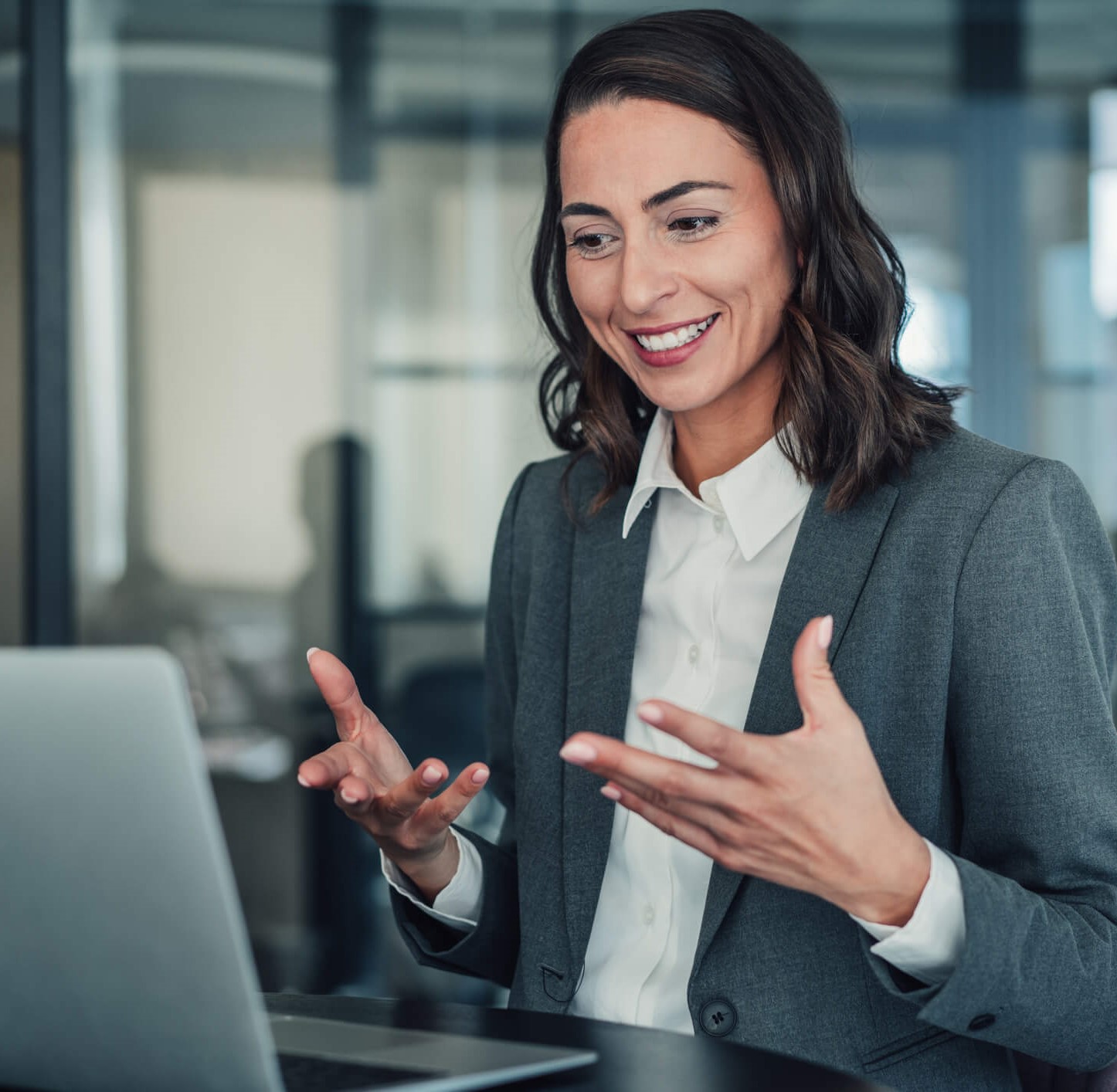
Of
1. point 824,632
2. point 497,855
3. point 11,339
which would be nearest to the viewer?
point 824,632

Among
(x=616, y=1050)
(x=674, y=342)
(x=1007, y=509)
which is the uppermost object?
(x=674, y=342)

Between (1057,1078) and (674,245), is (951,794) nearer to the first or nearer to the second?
(1057,1078)

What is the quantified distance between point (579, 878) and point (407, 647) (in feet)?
5.58

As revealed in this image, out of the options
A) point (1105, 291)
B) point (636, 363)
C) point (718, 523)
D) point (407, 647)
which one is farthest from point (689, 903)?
point (1105, 291)

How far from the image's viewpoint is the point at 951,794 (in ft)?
3.92

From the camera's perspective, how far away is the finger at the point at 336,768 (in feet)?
3.59

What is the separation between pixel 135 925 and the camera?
628 mm

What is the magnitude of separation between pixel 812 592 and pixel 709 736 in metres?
0.44

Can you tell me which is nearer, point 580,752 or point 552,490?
point 580,752

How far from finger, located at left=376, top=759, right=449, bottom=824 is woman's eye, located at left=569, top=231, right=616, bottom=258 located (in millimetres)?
547

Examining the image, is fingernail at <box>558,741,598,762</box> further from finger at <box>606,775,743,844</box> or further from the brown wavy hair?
the brown wavy hair

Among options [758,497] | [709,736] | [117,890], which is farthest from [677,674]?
[117,890]

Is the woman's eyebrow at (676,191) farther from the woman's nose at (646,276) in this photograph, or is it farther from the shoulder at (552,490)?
the shoulder at (552,490)

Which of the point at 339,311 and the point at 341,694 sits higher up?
the point at 339,311
